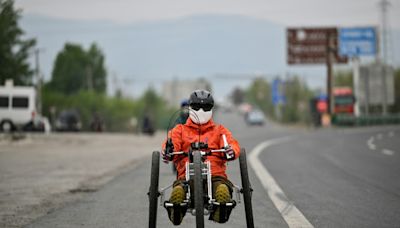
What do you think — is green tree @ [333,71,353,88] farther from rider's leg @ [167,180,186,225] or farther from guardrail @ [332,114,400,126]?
rider's leg @ [167,180,186,225]

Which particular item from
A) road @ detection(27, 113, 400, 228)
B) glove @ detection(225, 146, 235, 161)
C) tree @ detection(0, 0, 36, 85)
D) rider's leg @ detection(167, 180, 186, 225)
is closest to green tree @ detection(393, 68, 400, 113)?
tree @ detection(0, 0, 36, 85)

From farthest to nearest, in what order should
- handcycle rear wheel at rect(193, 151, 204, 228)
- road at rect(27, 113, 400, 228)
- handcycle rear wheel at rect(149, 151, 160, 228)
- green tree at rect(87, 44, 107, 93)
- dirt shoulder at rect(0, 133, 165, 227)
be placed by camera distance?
green tree at rect(87, 44, 107, 93), dirt shoulder at rect(0, 133, 165, 227), road at rect(27, 113, 400, 228), handcycle rear wheel at rect(149, 151, 160, 228), handcycle rear wheel at rect(193, 151, 204, 228)

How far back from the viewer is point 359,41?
204 ft

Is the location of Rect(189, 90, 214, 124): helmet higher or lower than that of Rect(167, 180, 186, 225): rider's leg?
higher

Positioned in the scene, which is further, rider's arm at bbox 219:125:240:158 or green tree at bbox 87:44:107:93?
green tree at bbox 87:44:107:93

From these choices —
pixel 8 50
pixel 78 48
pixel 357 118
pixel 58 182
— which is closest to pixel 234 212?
pixel 58 182

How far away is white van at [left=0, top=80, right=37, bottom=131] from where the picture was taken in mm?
46281

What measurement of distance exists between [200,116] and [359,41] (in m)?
56.3

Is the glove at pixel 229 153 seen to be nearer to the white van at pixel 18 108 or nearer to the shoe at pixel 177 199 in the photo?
the shoe at pixel 177 199

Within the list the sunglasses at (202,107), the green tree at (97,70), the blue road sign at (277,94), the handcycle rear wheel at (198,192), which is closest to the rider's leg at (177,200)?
the handcycle rear wheel at (198,192)

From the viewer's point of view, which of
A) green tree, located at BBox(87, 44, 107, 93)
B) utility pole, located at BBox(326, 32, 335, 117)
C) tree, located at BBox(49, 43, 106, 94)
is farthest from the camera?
green tree, located at BBox(87, 44, 107, 93)

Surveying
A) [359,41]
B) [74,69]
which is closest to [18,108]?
[359,41]

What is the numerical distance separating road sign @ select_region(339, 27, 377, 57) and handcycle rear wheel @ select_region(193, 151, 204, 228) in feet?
185

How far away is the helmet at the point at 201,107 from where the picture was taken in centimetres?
771
